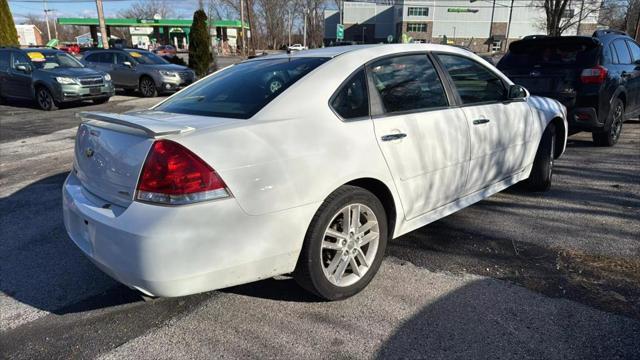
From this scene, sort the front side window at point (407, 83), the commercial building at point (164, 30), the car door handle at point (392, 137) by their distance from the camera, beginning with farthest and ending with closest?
the commercial building at point (164, 30), the front side window at point (407, 83), the car door handle at point (392, 137)

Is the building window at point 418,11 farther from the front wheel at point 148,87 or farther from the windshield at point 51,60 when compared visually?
the windshield at point 51,60

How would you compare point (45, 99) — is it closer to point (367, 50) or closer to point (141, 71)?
point (141, 71)

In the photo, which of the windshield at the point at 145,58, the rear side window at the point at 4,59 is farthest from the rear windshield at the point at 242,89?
the windshield at the point at 145,58

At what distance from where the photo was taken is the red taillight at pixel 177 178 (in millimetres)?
2168

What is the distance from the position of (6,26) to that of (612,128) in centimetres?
2236

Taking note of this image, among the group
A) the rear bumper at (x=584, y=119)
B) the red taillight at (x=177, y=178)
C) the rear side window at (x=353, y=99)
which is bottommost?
the rear bumper at (x=584, y=119)

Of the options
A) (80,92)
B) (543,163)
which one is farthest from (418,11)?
(543,163)

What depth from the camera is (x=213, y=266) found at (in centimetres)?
227

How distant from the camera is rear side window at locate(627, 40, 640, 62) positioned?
7650 mm

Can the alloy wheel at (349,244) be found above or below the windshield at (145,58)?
below

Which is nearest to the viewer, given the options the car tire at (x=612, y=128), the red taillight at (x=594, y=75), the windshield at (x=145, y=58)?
the red taillight at (x=594, y=75)

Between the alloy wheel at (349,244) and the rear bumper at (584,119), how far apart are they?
16.7 feet

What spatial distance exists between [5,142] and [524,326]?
356 inches

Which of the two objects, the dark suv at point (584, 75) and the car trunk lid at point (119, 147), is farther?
the dark suv at point (584, 75)
